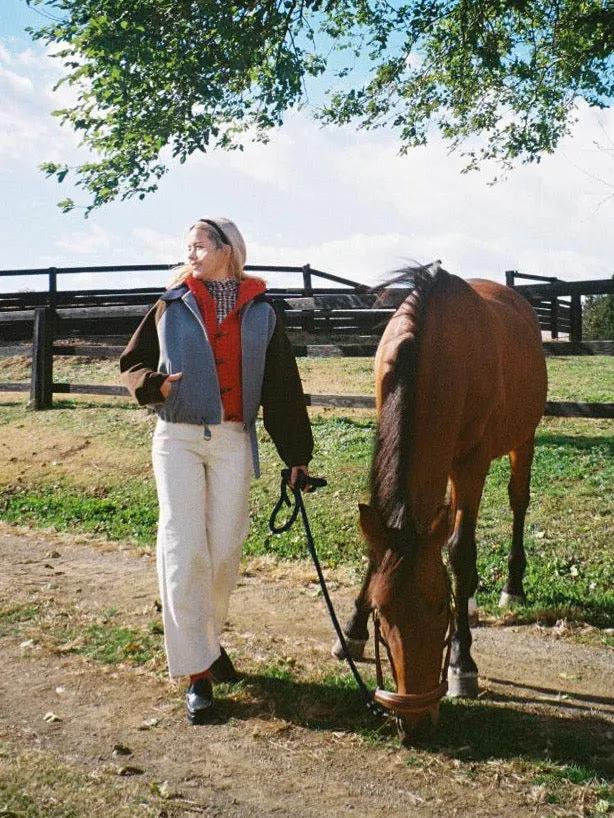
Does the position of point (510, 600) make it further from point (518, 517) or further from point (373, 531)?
point (373, 531)

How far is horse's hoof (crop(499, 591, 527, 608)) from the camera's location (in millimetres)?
5410

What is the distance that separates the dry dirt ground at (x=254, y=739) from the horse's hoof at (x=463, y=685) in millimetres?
91

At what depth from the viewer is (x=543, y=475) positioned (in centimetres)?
786

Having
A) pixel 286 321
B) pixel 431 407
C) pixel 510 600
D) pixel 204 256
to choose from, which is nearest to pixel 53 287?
pixel 286 321

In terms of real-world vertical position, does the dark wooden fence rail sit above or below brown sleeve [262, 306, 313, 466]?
above

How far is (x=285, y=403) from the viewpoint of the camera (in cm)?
396

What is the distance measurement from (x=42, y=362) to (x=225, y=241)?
9.54m

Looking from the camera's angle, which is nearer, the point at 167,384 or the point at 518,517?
the point at 167,384

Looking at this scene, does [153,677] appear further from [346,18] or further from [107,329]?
[107,329]

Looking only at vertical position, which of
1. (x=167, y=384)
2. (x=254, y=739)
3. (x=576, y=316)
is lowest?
(x=254, y=739)

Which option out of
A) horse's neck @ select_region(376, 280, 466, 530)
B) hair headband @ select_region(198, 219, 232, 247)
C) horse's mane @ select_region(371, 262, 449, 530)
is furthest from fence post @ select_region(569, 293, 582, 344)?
hair headband @ select_region(198, 219, 232, 247)

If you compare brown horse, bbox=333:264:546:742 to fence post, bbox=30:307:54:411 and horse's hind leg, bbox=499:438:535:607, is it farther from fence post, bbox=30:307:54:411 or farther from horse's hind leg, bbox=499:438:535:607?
fence post, bbox=30:307:54:411

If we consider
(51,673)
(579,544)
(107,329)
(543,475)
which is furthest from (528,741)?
(107,329)

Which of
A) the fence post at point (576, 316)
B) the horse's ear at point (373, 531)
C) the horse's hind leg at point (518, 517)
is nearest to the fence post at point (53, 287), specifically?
the fence post at point (576, 316)
